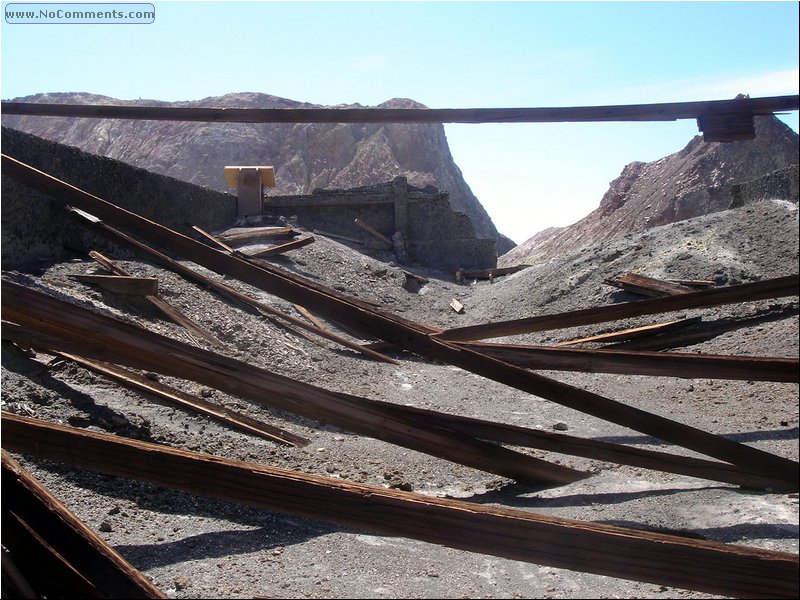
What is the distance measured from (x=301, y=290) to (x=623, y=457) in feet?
4.70

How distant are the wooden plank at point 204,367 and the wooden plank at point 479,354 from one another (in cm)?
29

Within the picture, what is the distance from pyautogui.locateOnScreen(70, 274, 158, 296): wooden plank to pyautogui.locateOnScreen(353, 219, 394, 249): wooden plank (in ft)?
38.1

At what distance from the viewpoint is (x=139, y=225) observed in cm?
331

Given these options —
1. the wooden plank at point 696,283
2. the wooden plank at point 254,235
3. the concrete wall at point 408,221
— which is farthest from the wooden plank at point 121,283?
the concrete wall at point 408,221

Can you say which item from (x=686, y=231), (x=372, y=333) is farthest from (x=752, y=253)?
(x=372, y=333)

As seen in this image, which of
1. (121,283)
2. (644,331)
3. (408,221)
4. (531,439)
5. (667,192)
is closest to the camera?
(531,439)

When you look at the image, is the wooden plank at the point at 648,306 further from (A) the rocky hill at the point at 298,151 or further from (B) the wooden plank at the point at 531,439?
(A) the rocky hill at the point at 298,151

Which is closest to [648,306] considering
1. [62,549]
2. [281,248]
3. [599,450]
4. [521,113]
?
[599,450]

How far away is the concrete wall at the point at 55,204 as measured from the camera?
21.3 feet

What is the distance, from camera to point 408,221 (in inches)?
730

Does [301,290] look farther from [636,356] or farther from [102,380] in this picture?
[102,380]

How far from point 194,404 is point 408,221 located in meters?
14.4

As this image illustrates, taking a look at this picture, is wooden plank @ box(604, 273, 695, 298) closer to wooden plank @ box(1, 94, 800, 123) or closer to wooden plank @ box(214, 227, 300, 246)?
wooden plank @ box(1, 94, 800, 123)

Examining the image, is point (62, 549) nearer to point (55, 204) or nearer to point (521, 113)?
point (521, 113)
